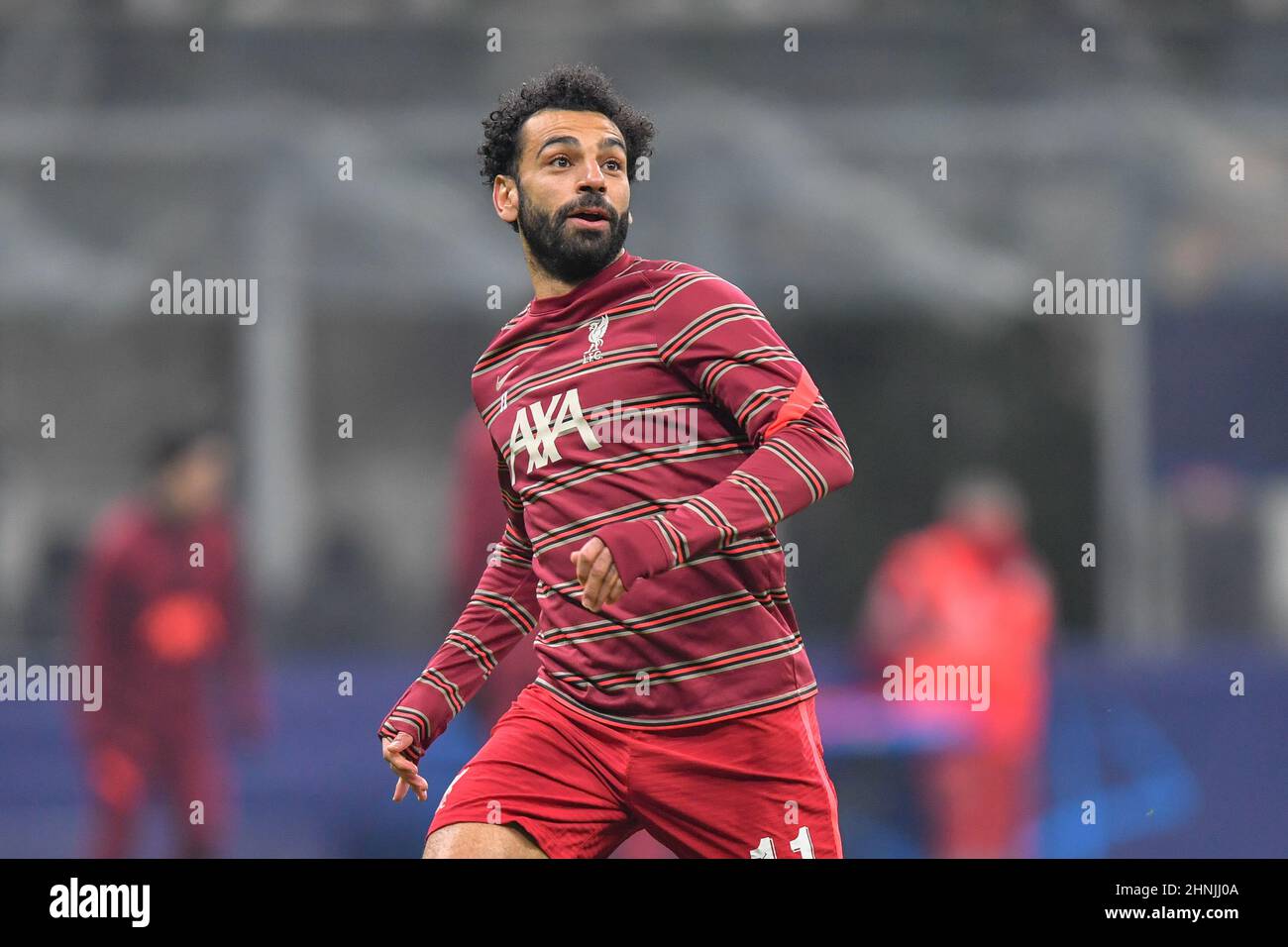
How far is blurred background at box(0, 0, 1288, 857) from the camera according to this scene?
33.5 ft

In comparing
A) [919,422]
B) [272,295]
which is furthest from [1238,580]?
[272,295]

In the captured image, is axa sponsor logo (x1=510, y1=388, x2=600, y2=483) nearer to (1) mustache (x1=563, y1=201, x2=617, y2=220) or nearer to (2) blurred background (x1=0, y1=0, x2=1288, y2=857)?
(1) mustache (x1=563, y1=201, x2=617, y2=220)

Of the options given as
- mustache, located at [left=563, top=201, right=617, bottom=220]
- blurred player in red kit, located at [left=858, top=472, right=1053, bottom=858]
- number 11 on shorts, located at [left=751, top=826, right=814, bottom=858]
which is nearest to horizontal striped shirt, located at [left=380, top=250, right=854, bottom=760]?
mustache, located at [left=563, top=201, right=617, bottom=220]

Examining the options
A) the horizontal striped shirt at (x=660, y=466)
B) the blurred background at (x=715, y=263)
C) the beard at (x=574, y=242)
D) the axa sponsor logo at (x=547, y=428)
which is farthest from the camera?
the blurred background at (x=715, y=263)

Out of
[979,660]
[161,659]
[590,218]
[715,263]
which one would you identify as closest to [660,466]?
[590,218]

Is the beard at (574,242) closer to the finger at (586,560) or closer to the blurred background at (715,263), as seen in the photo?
the finger at (586,560)

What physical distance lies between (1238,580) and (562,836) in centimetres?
751

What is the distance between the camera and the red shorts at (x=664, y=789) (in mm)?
3236

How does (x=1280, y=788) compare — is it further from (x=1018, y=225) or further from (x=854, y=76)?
(x=854, y=76)

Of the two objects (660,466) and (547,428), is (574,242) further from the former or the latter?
(660,466)

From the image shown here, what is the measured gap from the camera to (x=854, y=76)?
1119 centimetres

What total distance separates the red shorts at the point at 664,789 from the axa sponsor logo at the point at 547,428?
1.68ft

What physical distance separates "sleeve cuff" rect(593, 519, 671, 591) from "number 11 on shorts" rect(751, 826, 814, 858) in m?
0.66

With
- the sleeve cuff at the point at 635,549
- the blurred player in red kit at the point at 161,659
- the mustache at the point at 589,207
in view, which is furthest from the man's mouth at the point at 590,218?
the blurred player in red kit at the point at 161,659
